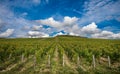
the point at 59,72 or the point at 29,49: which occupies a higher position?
the point at 29,49

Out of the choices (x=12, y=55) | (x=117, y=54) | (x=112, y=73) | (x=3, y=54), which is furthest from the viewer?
(x=12, y=55)

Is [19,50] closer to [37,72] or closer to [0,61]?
[0,61]

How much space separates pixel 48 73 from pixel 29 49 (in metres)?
14.0

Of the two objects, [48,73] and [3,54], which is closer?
[48,73]

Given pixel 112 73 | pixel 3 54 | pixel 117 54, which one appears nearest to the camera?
pixel 112 73

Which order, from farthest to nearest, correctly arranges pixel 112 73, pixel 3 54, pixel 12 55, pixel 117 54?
1. pixel 12 55
2. pixel 3 54
3. pixel 117 54
4. pixel 112 73

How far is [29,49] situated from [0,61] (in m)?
7.01

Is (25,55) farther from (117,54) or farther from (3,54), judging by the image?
(117,54)

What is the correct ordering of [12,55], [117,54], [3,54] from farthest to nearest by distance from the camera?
[12,55], [3,54], [117,54]

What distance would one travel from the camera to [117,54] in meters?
21.8

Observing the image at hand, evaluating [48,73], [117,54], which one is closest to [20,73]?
[48,73]

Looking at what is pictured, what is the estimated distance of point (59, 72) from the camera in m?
15.7

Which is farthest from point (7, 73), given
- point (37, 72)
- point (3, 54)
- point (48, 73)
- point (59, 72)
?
point (3, 54)

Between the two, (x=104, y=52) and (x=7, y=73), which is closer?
(x=7, y=73)
